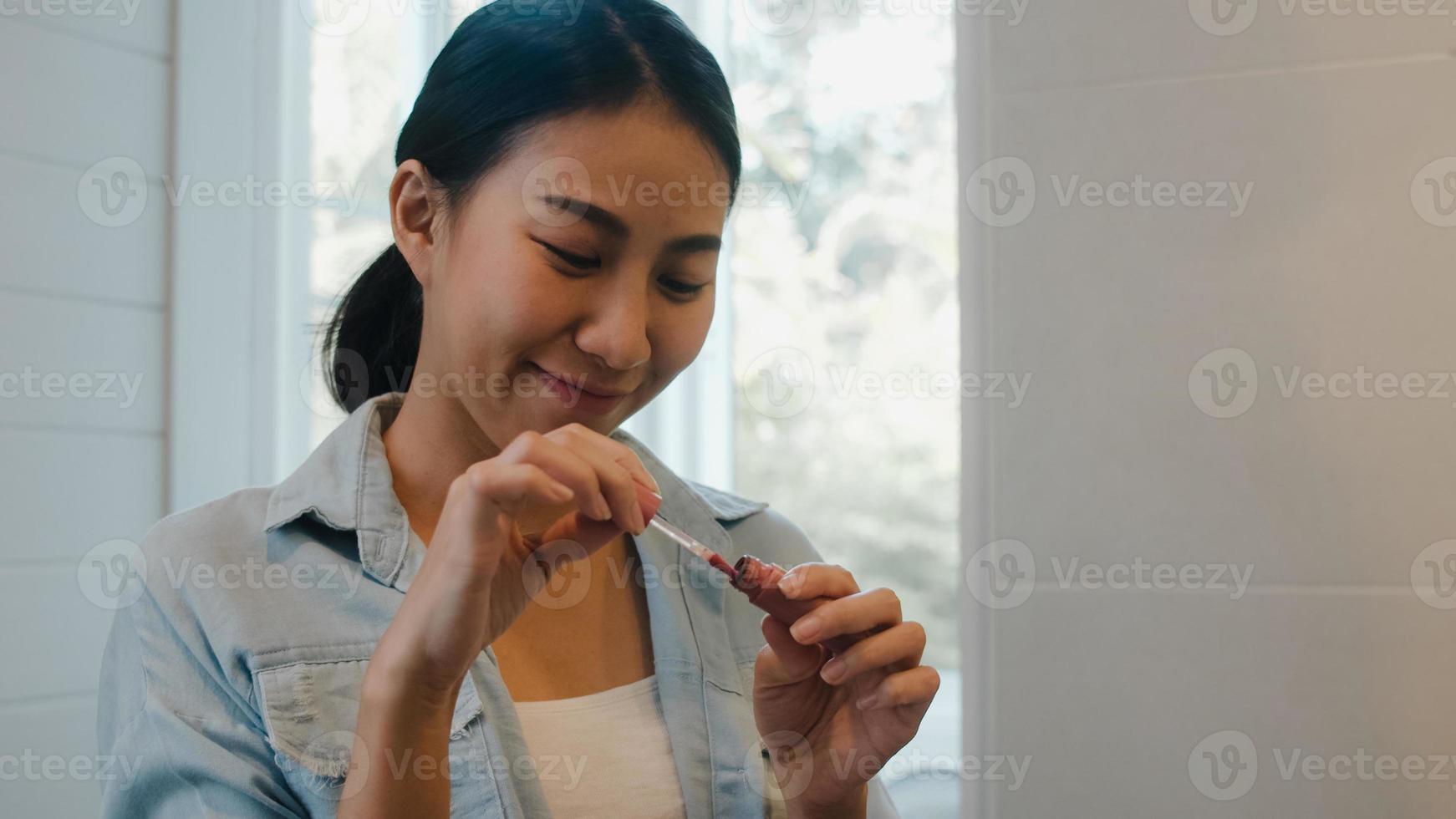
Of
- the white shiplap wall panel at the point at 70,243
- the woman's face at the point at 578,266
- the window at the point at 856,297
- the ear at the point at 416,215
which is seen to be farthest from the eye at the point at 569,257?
the window at the point at 856,297

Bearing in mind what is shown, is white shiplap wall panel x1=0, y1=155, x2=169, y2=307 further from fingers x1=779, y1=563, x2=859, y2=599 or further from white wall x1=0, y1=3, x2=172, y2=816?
fingers x1=779, y1=563, x2=859, y2=599

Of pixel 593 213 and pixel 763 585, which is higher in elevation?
pixel 593 213

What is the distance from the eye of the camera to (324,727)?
841 mm

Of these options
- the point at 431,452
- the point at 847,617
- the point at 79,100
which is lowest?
the point at 847,617

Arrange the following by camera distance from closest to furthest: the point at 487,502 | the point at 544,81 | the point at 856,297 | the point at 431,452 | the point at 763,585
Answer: the point at 487,502, the point at 763,585, the point at 544,81, the point at 431,452, the point at 856,297

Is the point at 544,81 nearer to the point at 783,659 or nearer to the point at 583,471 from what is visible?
the point at 583,471

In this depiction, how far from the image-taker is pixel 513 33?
2.94 feet

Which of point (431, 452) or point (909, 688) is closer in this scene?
point (909, 688)

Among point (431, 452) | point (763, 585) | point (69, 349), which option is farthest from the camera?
point (69, 349)

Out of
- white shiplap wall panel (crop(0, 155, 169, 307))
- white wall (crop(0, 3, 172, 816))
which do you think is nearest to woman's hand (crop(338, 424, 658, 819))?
white wall (crop(0, 3, 172, 816))

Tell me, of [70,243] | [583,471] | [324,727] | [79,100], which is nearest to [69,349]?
[70,243]

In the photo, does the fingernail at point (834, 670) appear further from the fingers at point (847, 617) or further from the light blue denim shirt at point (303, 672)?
the light blue denim shirt at point (303, 672)

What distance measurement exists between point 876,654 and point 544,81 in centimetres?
48

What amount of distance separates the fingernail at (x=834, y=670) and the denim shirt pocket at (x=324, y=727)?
26cm
